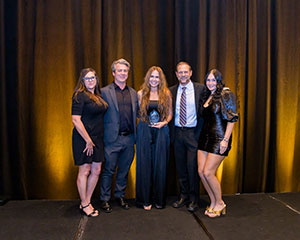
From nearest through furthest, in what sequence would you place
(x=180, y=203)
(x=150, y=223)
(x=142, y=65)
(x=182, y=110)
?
(x=150, y=223) < (x=182, y=110) < (x=180, y=203) < (x=142, y=65)

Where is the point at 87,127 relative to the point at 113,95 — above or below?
below

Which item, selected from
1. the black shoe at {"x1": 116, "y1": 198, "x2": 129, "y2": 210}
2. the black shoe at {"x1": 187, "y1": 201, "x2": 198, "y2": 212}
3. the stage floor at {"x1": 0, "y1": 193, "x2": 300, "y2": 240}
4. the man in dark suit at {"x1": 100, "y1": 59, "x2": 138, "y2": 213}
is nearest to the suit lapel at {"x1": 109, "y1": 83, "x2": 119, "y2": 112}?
the man in dark suit at {"x1": 100, "y1": 59, "x2": 138, "y2": 213}

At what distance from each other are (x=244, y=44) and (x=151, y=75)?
4.94 ft

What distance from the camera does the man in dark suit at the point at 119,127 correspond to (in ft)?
9.18

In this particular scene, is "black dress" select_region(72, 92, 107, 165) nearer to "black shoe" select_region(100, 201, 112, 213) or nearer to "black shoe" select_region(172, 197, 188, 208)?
"black shoe" select_region(100, 201, 112, 213)

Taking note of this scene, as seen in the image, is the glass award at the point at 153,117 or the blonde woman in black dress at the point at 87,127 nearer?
the blonde woman in black dress at the point at 87,127

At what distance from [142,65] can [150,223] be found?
1.88 m

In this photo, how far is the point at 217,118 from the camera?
2676mm

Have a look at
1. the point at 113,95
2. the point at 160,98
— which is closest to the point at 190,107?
the point at 160,98

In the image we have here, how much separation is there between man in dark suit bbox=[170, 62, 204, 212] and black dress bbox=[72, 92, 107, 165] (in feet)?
→ 2.62

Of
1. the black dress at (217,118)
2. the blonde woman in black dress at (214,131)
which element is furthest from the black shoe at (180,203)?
the black dress at (217,118)

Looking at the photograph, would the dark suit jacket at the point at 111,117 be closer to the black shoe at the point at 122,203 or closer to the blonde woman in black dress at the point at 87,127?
the blonde woman in black dress at the point at 87,127

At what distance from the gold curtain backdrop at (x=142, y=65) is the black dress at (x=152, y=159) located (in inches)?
24.2

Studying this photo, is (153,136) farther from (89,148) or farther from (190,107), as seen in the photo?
(89,148)
